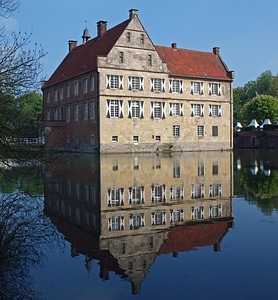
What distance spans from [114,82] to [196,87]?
39.2 ft

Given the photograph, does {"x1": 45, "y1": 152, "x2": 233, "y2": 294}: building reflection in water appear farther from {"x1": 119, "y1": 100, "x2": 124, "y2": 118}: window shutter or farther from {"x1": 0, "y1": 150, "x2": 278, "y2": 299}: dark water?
{"x1": 119, "y1": 100, "x2": 124, "y2": 118}: window shutter

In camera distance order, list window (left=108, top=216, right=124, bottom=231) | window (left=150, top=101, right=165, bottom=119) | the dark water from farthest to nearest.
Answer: window (left=150, top=101, right=165, bottom=119) < window (left=108, top=216, right=124, bottom=231) < the dark water

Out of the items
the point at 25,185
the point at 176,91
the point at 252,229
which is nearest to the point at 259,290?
the point at 252,229

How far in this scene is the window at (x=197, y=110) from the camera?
51.2m

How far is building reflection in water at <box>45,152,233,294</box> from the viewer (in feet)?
24.2

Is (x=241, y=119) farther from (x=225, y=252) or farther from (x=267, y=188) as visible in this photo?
(x=225, y=252)

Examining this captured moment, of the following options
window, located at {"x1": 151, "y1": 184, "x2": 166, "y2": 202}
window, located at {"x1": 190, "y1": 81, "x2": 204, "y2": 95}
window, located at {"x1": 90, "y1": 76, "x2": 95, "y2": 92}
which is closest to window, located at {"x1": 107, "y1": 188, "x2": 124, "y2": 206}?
window, located at {"x1": 151, "y1": 184, "x2": 166, "y2": 202}

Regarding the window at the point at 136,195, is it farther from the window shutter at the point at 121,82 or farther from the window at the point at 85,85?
the window at the point at 85,85

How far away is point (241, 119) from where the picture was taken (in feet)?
270

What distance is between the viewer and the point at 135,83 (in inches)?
1816

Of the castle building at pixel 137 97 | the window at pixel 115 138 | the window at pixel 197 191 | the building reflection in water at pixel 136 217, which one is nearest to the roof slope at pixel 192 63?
the castle building at pixel 137 97

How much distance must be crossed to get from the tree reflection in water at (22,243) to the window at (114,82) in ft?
108

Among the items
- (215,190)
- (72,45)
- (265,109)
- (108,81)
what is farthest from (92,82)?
(265,109)

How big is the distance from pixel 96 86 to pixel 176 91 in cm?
1033
